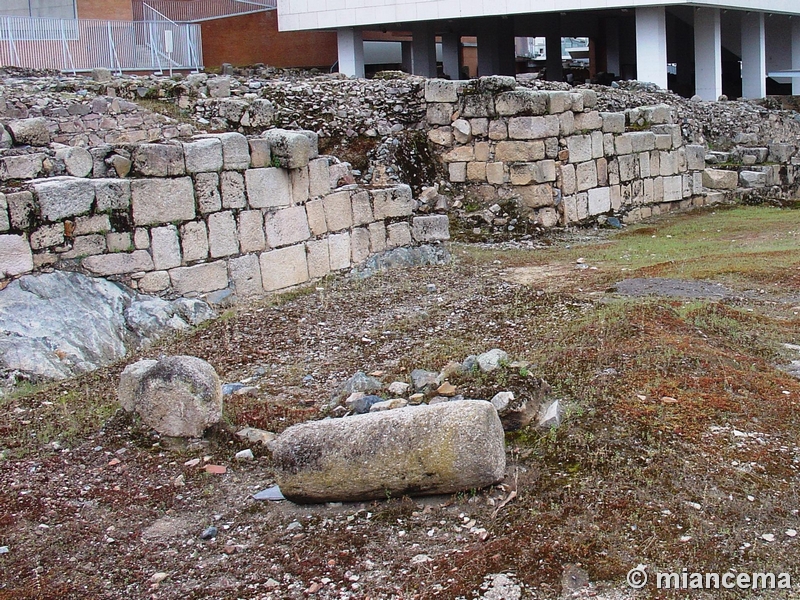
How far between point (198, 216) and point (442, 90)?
288 inches

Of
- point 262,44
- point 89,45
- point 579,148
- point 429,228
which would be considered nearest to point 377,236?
point 429,228

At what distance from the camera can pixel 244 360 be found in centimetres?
859

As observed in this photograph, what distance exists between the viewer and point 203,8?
120 feet

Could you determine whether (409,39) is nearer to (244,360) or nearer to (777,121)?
(777,121)

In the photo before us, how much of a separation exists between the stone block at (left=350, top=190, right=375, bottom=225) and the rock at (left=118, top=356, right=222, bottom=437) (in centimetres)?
589

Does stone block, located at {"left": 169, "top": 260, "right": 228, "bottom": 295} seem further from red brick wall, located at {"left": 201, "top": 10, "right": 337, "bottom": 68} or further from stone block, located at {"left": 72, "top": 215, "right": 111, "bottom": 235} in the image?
red brick wall, located at {"left": 201, "top": 10, "right": 337, "bottom": 68}

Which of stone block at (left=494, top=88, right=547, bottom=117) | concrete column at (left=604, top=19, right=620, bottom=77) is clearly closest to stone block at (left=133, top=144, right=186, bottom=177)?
stone block at (left=494, top=88, right=547, bottom=117)

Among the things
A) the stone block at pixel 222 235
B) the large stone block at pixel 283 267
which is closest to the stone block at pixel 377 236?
the large stone block at pixel 283 267

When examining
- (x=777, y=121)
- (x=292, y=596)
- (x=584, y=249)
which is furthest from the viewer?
(x=777, y=121)

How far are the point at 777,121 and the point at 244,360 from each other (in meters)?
24.1

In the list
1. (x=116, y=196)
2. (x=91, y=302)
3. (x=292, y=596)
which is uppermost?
(x=116, y=196)

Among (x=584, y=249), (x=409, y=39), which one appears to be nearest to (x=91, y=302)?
(x=584, y=249)

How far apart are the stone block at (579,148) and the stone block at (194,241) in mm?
8020

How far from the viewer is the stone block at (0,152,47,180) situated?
9.58 m
